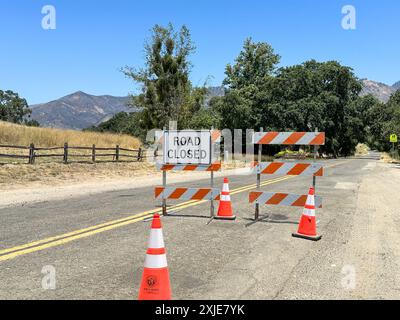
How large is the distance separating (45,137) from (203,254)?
25432 mm

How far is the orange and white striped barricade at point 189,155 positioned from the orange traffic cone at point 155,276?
4.46m

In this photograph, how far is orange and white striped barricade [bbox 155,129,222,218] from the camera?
27.6 feet

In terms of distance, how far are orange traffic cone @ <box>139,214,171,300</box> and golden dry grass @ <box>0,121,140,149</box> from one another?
25279 millimetres

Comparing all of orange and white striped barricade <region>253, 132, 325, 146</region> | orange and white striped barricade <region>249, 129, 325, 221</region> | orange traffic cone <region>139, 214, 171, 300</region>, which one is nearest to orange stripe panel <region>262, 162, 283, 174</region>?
orange and white striped barricade <region>249, 129, 325, 221</region>

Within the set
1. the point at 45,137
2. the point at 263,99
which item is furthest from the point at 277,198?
the point at 263,99

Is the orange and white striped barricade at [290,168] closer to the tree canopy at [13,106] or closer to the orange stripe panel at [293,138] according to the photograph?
the orange stripe panel at [293,138]

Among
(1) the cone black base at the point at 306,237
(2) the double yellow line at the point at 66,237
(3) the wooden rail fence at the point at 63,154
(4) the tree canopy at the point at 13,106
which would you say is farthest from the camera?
(4) the tree canopy at the point at 13,106

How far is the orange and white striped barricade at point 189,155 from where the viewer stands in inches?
331

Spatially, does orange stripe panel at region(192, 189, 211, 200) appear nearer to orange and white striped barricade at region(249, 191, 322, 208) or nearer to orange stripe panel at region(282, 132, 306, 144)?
orange and white striped barricade at region(249, 191, 322, 208)

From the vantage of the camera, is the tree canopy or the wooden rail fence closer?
the wooden rail fence

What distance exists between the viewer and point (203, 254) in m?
5.61

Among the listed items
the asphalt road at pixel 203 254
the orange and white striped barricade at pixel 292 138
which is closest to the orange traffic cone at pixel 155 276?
the asphalt road at pixel 203 254
